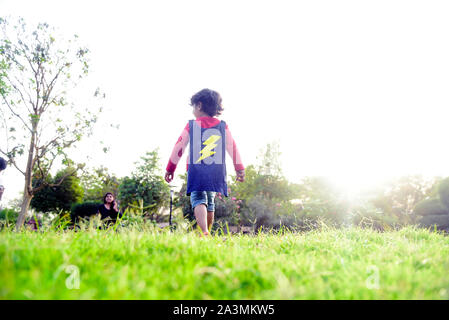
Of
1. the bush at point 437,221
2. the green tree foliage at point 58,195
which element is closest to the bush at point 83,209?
the green tree foliage at point 58,195

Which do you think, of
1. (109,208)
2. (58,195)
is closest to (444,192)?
(109,208)

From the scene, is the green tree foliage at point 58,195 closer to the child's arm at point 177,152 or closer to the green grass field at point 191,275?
the child's arm at point 177,152

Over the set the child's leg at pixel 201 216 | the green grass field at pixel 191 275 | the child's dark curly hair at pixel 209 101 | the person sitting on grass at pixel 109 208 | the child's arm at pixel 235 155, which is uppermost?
the child's dark curly hair at pixel 209 101

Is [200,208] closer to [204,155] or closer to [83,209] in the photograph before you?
[204,155]

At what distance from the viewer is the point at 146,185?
1279 centimetres

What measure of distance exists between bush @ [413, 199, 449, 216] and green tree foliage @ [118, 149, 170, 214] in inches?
407

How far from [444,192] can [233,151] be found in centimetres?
922

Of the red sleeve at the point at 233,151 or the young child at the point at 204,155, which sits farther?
the red sleeve at the point at 233,151

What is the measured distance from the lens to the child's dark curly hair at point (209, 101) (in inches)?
155

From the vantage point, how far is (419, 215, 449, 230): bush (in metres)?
8.72

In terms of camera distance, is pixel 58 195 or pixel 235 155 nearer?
pixel 235 155
